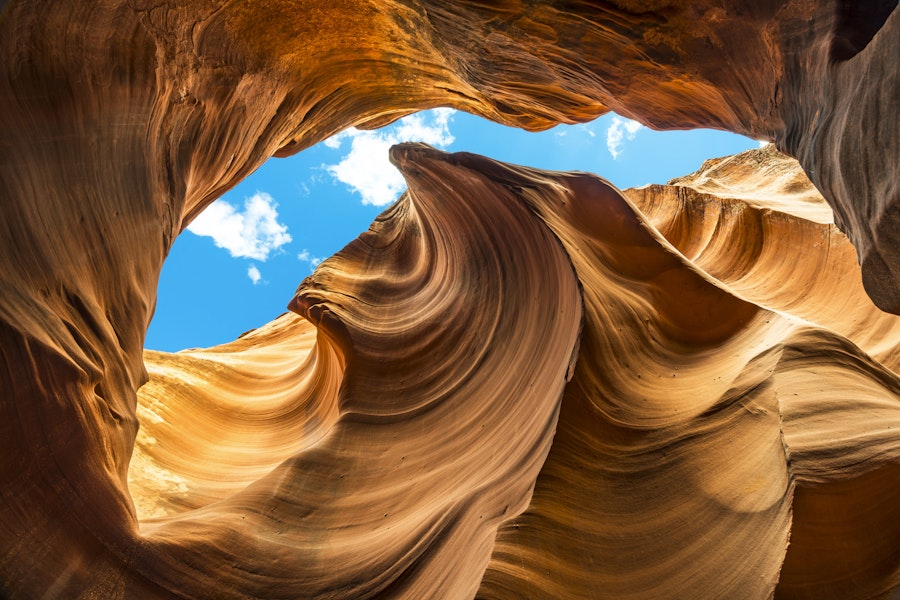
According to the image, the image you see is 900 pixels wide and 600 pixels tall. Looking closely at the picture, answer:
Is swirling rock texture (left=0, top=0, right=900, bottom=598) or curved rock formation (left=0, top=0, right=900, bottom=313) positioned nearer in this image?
curved rock formation (left=0, top=0, right=900, bottom=313)

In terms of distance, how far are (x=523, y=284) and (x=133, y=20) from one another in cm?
407

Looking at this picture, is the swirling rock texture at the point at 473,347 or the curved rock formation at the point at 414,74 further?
the swirling rock texture at the point at 473,347

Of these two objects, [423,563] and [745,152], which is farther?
[745,152]

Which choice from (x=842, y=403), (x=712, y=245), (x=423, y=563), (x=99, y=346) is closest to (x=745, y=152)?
(x=712, y=245)

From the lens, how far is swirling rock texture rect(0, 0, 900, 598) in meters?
3.15

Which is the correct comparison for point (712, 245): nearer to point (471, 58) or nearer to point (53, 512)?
point (471, 58)

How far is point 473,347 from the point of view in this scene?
6.04m

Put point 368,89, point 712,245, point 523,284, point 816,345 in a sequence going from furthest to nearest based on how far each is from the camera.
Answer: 1. point 712,245
2. point 368,89
3. point 523,284
4. point 816,345

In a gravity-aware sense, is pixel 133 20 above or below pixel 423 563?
above

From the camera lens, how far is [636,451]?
3984mm

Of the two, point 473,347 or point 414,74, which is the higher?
point 414,74

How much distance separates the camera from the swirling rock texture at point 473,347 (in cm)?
315

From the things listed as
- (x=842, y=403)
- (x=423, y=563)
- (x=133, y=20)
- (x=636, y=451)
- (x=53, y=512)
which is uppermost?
(x=842, y=403)

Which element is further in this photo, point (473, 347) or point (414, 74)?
point (414, 74)
